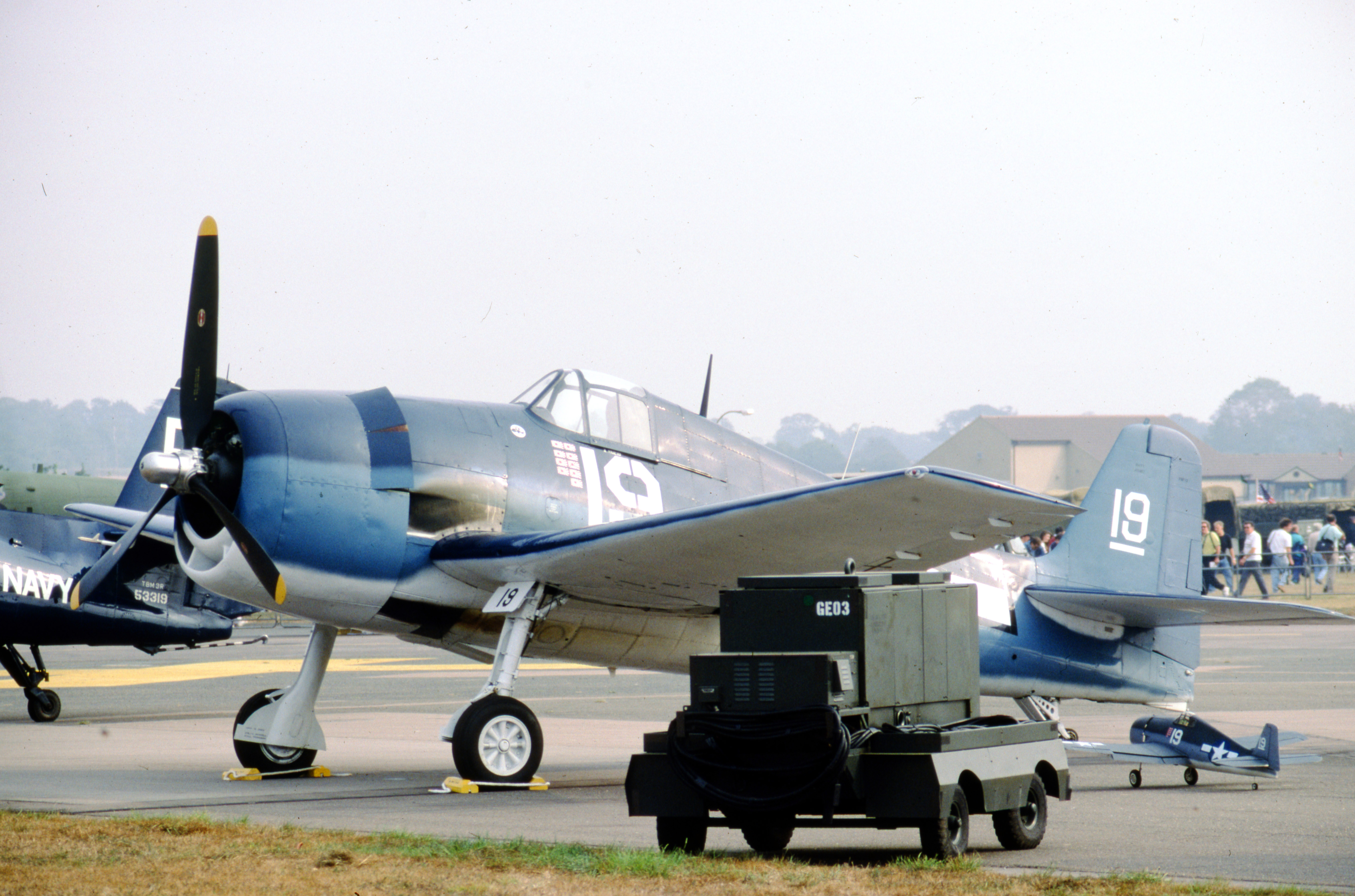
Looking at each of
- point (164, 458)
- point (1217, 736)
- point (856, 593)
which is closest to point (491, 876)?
point (856, 593)

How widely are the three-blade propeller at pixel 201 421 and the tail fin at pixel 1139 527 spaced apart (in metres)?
6.63

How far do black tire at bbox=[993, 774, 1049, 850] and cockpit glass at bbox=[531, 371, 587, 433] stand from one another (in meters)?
4.71

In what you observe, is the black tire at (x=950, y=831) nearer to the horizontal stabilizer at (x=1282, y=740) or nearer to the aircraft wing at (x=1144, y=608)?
the horizontal stabilizer at (x=1282, y=740)

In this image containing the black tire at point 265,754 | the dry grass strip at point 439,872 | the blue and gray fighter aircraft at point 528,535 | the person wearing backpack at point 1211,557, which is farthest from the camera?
the person wearing backpack at point 1211,557

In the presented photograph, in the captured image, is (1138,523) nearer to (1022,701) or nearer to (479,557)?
(1022,701)

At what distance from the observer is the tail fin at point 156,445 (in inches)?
632

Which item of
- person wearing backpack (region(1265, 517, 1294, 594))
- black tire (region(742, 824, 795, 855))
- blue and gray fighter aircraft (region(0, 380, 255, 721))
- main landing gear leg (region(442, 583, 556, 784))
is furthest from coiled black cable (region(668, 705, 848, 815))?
person wearing backpack (region(1265, 517, 1294, 594))

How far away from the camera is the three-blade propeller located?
30.4 feet

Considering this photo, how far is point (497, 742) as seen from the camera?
951 cm

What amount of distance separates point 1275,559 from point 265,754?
28542 mm

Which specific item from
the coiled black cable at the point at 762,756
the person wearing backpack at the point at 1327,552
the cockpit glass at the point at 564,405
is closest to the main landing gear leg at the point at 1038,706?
the cockpit glass at the point at 564,405

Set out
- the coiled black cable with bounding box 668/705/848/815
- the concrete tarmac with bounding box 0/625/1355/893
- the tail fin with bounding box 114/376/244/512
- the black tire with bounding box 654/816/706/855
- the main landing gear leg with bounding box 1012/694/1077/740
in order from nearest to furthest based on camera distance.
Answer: the coiled black cable with bounding box 668/705/848/815 → the black tire with bounding box 654/816/706/855 → the concrete tarmac with bounding box 0/625/1355/893 → the main landing gear leg with bounding box 1012/694/1077/740 → the tail fin with bounding box 114/376/244/512

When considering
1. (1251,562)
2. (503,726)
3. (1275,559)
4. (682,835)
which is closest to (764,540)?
(503,726)

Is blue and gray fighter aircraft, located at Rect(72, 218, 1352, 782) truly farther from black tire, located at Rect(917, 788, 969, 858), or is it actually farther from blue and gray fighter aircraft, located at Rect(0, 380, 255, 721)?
blue and gray fighter aircraft, located at Rect(0, 380, 255, 721)
